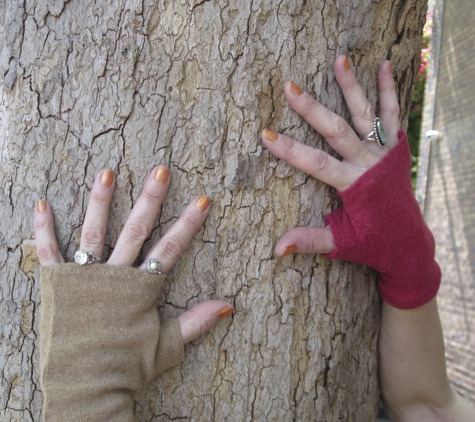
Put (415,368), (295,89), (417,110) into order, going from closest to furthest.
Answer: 1. (295,89)
2. (415,368)
3. (417,110)

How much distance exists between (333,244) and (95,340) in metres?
0.65

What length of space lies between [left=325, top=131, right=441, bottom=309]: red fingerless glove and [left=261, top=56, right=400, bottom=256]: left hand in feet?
0.12

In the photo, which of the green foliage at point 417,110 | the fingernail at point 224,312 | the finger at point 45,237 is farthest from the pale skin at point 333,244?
the green foliage at point 417,110

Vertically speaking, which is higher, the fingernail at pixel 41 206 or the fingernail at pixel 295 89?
the fingernail at pixel 295 89

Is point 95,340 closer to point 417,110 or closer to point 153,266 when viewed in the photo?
point 153,266

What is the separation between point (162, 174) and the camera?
3.68 feet

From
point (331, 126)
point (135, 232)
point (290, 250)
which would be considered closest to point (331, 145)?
point (331, 126)

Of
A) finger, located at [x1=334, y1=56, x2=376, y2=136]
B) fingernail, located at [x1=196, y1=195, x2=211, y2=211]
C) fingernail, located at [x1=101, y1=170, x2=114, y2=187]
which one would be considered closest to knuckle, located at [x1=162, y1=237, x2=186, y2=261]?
fingernail, located at [x1=196, y1=195, x2=211, y2=211]

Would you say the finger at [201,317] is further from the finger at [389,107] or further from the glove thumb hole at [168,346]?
the finger at [389,107]

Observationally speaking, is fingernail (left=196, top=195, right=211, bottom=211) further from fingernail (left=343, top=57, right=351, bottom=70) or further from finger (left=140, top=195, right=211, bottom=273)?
fingernail (left=343, top=57, right=351, bottom=70)

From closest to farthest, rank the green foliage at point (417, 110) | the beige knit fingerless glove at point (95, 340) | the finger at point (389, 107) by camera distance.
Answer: the beige knit fingerless glove at point (95, 340) < the finger at point (389, 107) < the green foliage at point (417, 110)

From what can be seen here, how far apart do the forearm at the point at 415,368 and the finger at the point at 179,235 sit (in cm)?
Result: 67

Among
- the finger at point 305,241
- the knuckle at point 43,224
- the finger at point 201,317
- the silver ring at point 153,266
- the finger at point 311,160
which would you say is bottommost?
the finger at point 201,317

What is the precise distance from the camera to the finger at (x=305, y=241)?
117cm
